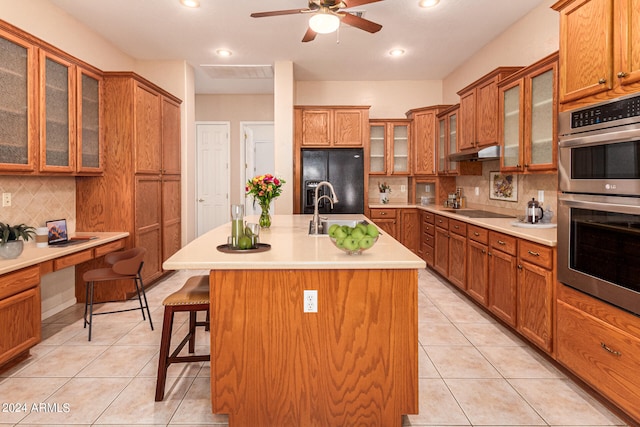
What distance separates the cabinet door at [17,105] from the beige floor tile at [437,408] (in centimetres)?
302

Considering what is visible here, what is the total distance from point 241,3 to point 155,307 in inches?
118

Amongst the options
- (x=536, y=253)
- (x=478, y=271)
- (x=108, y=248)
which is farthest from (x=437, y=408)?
(x=108, y=248)

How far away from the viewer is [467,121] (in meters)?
4.67

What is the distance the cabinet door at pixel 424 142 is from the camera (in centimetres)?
599

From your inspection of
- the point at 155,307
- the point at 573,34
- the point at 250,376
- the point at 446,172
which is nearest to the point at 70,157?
the point at 155,307

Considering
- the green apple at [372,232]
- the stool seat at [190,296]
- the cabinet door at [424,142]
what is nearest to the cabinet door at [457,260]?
the cabinet door at [424,142]

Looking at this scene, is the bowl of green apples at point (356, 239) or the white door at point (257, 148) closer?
the bowl of green apples at point (356, 239)

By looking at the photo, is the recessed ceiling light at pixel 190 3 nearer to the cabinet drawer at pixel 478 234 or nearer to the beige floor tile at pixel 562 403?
the cabinet drawer at pixel 478 234

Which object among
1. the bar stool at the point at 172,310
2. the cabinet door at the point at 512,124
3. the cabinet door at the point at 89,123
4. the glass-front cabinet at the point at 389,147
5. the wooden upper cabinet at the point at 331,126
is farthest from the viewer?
the glass-front cabinet at the point at 389,147

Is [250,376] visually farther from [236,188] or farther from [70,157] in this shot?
[236,188]

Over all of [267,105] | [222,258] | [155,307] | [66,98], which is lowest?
[155,307]

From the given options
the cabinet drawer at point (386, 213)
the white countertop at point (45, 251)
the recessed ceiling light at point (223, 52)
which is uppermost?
the recessed ceiling light at point (223, 52)

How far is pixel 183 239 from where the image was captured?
5562 mm

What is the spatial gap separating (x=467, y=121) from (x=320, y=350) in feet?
11.8
